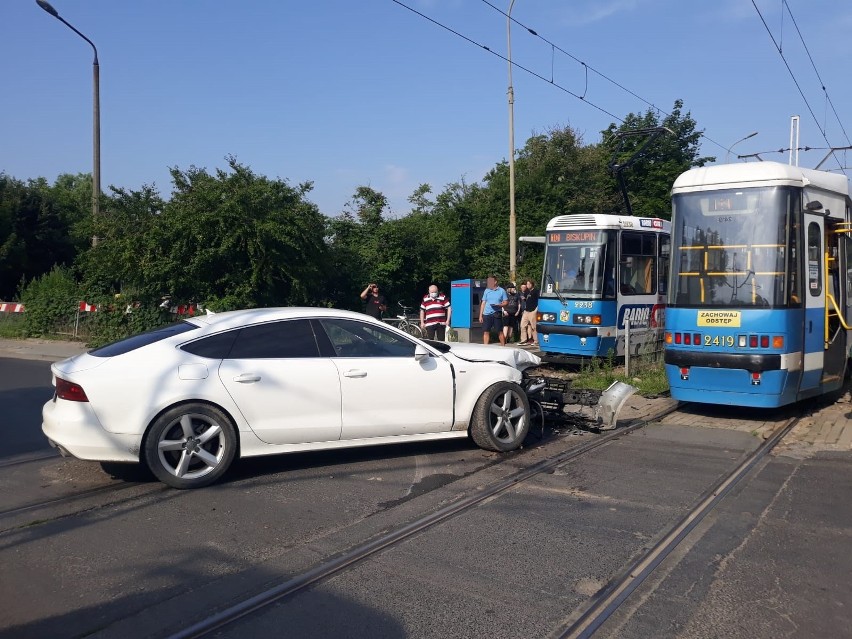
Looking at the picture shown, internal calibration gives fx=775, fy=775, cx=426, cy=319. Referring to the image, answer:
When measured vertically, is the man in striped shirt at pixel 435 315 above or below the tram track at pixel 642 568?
above

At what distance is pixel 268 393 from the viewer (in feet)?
21.8

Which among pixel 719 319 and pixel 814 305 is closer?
pixel 719 319

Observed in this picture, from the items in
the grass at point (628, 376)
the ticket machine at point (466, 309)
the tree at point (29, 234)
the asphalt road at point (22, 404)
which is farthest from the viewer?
the tree at point (29, 234)

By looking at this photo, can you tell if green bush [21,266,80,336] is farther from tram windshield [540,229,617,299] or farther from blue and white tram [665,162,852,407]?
blue and white tram [665,162,852,407]

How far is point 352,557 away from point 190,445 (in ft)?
6.96

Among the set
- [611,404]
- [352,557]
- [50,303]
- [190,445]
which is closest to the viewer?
[352,557]

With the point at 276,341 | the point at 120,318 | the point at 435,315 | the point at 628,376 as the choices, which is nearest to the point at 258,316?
the point at 276,341

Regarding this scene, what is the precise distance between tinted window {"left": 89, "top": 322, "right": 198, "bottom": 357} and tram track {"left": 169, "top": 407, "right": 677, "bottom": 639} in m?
2.78

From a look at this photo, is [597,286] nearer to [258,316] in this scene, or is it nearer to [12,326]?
[258,316]

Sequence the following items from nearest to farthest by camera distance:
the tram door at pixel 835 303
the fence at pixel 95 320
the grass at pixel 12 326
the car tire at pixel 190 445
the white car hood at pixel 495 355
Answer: the car tire at pixel 190 445 < the white car hood at pixel 495 355 < the tram door at pixel 835 303 < the fence at pixel 95 320 < the grass at pixel 12 326

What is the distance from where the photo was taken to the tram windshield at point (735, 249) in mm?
9297

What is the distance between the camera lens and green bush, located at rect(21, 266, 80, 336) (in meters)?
21.8

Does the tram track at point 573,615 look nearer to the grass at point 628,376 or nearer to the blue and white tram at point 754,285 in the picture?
the blue and white tram at point 754,285

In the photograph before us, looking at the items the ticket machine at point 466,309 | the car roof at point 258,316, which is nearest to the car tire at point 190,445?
the car roof at point 258,316
